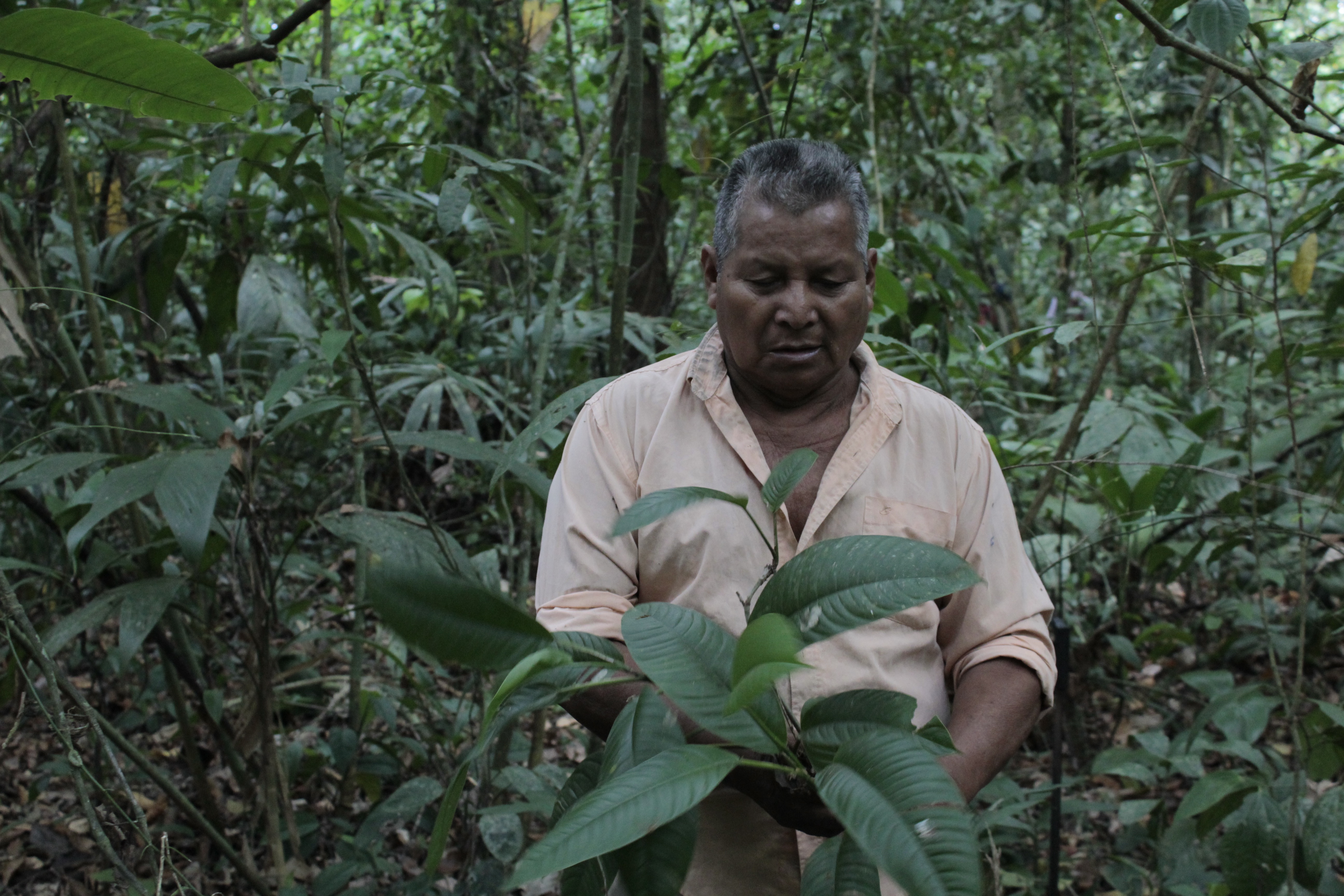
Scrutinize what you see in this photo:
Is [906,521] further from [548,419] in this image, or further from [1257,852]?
[1257,852]

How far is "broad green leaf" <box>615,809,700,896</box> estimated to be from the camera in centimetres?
93

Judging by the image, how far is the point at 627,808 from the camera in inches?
31.4

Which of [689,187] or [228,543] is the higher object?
[689,187]

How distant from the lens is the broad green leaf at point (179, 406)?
1.75 metres

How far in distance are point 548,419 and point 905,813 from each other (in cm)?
107

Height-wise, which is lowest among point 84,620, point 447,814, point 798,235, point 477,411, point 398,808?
point 398,808

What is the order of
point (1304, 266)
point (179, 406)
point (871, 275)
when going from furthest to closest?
point (1304, 266), point (179, 406), point (871, 275)

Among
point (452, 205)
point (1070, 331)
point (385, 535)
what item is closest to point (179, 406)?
point (385, 535)

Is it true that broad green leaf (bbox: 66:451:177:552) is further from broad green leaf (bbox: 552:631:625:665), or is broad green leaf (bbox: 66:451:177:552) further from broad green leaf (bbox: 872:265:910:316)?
broad green leaf (bbox: 872:265:910:316)

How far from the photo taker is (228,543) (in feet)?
6.27

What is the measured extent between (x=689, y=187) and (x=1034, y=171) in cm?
141

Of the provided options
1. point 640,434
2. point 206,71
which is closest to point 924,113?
point 640,434

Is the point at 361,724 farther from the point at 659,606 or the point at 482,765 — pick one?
the point at 659,606

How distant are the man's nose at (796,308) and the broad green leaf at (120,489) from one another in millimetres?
958
